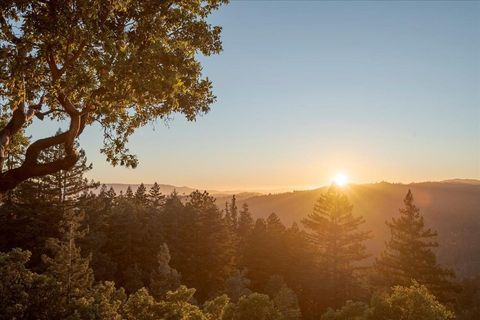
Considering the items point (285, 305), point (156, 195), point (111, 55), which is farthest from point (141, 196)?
point (111, 55)

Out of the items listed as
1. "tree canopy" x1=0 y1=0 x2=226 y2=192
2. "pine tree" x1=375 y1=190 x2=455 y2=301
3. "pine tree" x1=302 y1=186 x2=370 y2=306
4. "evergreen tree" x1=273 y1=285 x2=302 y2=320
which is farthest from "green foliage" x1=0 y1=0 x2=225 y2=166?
"pine tree" x1=302 y1=186 x2=370 y2=306

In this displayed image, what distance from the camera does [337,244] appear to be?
180ft

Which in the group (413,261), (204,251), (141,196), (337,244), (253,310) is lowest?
(204,251)

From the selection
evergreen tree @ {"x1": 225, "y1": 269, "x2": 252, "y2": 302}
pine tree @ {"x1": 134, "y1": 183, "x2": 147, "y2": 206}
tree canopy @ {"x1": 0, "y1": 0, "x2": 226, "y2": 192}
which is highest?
tree canopy @ {"x1": 0, "y1": 0, "x2": 226, "y2": 192}

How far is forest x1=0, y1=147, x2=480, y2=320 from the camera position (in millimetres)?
15391

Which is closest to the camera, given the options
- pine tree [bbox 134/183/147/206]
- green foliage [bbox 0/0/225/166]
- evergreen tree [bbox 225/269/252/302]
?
green foliage [bbox 0/0/225/166]

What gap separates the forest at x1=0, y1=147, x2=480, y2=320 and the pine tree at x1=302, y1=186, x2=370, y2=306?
0.13 m

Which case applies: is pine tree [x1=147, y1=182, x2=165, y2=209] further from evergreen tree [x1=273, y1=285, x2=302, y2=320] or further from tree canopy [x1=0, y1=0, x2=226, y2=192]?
tree canopy [x1=0, y1=0, x2=226, y2=192]

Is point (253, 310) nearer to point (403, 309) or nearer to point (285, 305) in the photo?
point (403, 309)

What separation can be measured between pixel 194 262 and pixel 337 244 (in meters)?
19.1

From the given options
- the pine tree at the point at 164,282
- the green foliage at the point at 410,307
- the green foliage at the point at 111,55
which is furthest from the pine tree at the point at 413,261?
the green foliage at the point at 111,55

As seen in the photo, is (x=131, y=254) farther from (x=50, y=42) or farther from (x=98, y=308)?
(x=50, y=42)

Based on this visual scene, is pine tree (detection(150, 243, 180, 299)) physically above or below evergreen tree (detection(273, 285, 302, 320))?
above

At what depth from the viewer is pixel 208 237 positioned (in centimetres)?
5497
